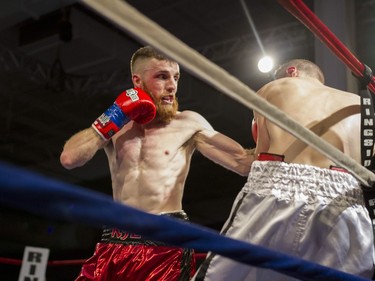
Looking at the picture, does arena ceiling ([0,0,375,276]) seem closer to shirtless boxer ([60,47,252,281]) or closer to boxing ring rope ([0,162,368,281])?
shirtless boxer ([60,47,252,281])

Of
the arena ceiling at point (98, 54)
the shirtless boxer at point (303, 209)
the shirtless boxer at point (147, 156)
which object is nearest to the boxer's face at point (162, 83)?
the shirtless boxer at point (147, 156)

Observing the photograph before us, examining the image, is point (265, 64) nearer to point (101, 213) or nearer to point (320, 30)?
point (320, 30)

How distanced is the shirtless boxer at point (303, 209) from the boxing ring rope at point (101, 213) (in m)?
0.35

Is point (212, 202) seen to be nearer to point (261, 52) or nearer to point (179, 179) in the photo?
point (261, 52)

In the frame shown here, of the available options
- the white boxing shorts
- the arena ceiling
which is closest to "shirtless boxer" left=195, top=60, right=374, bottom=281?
the white boxing shorts

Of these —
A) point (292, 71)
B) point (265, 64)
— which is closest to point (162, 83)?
point (292, 71)

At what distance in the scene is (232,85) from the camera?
3.24ft

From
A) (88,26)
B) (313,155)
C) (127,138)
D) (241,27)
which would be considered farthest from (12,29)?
(313,155)

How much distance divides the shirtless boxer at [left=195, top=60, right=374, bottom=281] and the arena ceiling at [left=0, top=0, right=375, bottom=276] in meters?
3.26

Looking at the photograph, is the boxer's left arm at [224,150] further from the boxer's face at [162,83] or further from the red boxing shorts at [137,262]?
the red boxing shorts at [137,262]

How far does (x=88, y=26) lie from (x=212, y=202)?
4.81 m

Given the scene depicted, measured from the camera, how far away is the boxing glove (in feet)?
5.82

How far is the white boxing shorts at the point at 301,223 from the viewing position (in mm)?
1246

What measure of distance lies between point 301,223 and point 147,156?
78cm
